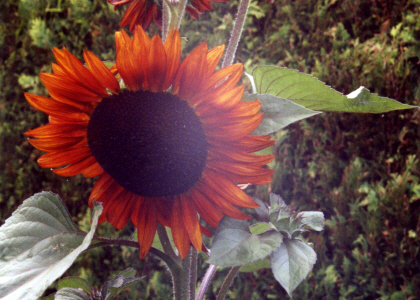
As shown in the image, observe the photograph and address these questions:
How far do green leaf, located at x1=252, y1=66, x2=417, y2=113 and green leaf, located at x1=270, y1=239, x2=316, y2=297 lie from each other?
0.47 feet

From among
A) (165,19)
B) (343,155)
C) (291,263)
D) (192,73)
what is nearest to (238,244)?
(291,263)

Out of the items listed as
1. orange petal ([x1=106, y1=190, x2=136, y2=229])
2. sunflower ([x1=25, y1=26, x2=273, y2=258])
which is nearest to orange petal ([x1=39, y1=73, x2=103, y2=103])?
sunflower ([x1=25, y1=26, x2=273, y2=258])

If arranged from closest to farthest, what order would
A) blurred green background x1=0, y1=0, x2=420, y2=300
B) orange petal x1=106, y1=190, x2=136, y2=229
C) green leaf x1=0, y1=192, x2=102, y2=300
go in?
green leaf x1=0, y1=192, x2=102, y2=300
orange petal x1=106, y1=190, x2=136, y2=229
blurred green background x1=0, y1=0, x2=420, y2=300

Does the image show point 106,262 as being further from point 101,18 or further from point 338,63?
point 338,63

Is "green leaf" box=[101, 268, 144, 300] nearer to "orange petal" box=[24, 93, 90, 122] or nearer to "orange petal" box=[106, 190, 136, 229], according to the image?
"orange petal" box=[106, 190, 136, 229]

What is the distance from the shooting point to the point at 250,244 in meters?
0.36

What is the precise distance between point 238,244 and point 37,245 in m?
0.20

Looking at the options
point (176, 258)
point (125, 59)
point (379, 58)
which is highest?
point (125, 59)

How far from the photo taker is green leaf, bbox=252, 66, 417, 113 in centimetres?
37

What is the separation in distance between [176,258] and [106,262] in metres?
1.19

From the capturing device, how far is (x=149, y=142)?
0.36 metres

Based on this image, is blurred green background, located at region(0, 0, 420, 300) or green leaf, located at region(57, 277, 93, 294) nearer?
green leaf, located at region(57, 277, 93, 294)

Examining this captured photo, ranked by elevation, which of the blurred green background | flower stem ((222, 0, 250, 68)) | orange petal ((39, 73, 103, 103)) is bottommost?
the blurred green background

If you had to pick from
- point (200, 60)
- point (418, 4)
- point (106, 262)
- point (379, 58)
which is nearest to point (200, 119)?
point (200, 60)
